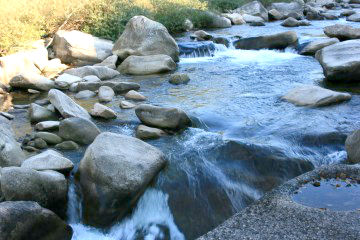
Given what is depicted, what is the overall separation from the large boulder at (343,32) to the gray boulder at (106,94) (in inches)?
315

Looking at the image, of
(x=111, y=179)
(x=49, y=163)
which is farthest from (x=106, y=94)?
(x=111, y=179)

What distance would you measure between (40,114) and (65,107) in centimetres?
58

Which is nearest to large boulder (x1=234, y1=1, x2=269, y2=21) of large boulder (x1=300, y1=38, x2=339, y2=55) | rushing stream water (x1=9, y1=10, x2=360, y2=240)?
large boulder (x1=300, y1=38, x2=339, y2=55)

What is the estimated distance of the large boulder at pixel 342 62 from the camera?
34.3 feet

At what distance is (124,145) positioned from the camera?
21.6 ft

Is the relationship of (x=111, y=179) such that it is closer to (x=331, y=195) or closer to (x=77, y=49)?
(x=331, y=195)

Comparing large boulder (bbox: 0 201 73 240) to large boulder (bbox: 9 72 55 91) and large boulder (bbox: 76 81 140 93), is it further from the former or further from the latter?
large boulder (bbox: 9 72 55 91)

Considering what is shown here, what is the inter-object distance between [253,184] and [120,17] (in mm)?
12238

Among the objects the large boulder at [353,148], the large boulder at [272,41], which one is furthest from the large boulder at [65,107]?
the large boulder at [272,41]

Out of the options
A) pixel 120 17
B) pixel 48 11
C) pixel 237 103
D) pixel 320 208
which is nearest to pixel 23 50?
pixel 48 11

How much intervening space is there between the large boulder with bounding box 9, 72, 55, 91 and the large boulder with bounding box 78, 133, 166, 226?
5779 millimetres

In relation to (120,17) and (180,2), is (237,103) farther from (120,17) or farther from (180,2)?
(180,2)

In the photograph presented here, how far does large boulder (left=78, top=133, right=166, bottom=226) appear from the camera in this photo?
593cm

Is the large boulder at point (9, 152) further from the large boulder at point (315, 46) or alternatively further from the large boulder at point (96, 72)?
the large boulder at point (315, 46)
